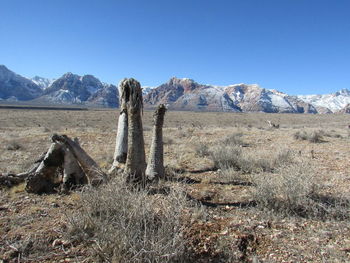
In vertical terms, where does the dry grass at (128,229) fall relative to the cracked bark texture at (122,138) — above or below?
below

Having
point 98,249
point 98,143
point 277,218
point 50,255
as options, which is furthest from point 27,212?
point 98,143

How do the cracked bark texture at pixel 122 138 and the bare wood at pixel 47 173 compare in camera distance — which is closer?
the bare wood at pixel 47 173

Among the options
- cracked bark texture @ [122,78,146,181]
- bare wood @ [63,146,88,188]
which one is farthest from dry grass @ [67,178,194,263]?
bare wood @ [63,146,88,188]

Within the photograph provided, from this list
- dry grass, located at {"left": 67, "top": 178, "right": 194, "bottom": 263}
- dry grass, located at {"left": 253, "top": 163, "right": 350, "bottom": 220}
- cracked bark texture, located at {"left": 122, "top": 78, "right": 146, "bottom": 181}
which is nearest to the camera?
dry grass, located at {"left": 67, "top": 178, "right": 194, "bottom": 263}

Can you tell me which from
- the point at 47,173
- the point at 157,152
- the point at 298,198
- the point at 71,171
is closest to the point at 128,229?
the point at 298,198

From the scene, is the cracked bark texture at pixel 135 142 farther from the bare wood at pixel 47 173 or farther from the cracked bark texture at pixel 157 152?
the bare wood at pixel 47 173

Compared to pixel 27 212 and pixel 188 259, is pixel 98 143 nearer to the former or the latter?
pixel 27 212

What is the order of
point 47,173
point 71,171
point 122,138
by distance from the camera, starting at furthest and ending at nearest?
point 122,138
point 47,173
point 71,171

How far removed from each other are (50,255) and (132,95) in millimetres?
3716

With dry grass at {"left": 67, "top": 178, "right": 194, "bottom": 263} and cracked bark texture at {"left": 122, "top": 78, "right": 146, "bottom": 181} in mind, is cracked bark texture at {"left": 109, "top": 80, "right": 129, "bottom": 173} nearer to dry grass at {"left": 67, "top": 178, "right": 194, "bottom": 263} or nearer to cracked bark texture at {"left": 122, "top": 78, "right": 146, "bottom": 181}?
cracked bark texture at {"left": 122, "top": 78, "right": 146, "bottom": 181}

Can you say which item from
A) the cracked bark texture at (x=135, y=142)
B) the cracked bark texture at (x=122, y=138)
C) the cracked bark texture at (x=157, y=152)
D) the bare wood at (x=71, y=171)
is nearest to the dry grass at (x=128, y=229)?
the cracked bark texture at (x=135, y=142)

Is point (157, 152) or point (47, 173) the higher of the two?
point (157, 152)

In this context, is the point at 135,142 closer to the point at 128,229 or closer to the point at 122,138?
the point at 122,138

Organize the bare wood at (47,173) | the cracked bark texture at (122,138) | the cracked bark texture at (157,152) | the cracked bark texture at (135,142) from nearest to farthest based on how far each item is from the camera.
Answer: the bare wood at (47,173), the cracked bark texture at (135,142), the cracked bark texture at (157,152), the cracked bark texture at (122,138)
